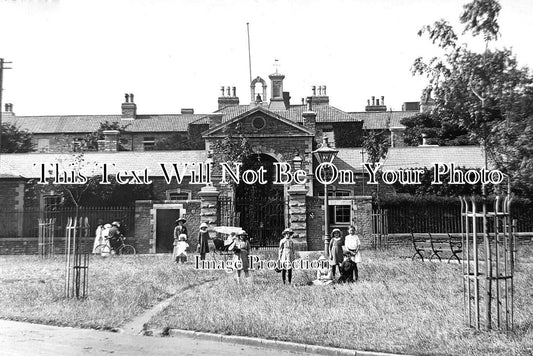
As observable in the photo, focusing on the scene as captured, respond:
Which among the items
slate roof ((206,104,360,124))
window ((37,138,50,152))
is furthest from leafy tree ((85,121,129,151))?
slate roof ((206,104,360,124))

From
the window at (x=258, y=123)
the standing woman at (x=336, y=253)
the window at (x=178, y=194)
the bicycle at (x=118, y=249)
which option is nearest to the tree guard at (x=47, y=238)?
the bicycle at (x=118, y=249)

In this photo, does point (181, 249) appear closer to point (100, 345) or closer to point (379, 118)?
point (100, 345)

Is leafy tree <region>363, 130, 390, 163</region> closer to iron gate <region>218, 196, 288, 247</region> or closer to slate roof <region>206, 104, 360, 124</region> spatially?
iron gate <region>218, 196, 288, 247</region>

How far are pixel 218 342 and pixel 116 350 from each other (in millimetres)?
1620

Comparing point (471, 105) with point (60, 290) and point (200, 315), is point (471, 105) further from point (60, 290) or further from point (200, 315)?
point (60, 290)

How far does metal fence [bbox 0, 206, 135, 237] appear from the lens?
99.7 ft

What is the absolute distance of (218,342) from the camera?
10234mm

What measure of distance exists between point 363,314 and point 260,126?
971 inches

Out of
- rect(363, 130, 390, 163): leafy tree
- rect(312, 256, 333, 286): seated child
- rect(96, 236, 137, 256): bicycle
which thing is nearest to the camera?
rect(312, 256, 333, 286): seated child

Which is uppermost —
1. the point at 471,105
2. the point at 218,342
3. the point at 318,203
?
the point at 471,105

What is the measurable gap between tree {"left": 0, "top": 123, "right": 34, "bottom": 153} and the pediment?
3041 cm

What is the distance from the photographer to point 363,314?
1142 cm

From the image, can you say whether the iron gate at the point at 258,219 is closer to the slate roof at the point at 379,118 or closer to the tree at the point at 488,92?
the tree at the point at 488,92

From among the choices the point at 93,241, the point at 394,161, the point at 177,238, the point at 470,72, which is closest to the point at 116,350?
the point at 470,72
